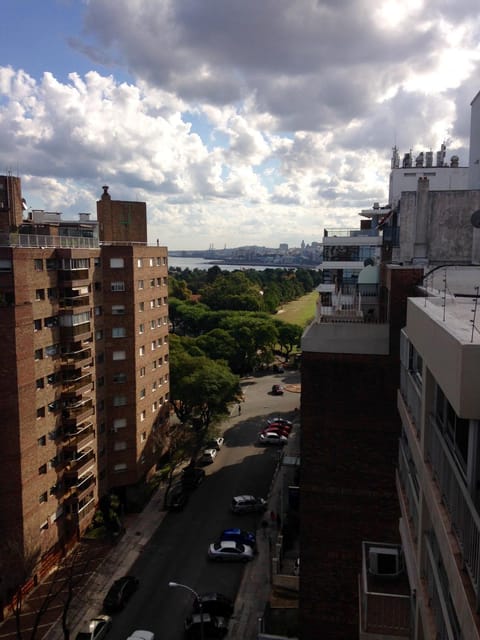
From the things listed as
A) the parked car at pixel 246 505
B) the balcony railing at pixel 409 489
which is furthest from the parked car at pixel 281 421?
the balcony railing at pixel 409 489

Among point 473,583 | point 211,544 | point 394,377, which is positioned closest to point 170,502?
point 211,544

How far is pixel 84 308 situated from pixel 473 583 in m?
26.5

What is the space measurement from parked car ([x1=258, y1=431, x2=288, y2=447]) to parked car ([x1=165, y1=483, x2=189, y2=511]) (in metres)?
9.39

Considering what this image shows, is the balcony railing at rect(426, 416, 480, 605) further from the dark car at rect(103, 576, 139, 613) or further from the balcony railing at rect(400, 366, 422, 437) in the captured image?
the dark car at rect(103, 576, 139, 613)

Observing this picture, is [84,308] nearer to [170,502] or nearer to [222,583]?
[170,502]

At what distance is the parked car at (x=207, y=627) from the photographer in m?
22.0

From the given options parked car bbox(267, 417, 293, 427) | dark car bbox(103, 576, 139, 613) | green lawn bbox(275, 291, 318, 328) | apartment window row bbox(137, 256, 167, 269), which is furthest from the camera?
green lawn bbox(275, 291, 318, 328)

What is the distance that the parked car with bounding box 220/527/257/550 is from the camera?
28641mm

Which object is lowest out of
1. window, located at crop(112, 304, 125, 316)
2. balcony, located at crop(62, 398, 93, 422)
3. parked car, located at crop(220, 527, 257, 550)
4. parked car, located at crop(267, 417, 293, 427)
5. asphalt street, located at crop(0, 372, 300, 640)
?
asphalt street, located at crop(0, 372, 300, 640)

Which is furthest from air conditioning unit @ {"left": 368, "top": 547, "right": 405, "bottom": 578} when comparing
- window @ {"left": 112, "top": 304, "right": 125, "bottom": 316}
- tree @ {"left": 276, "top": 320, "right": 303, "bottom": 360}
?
tree @ {"left": 276, "top": 320, "right": 303, "bottom": 360}

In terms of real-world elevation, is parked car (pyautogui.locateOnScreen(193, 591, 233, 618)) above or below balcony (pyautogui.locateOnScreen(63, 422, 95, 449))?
below

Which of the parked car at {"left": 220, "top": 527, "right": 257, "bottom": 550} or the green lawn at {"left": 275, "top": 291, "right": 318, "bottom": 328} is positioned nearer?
the parked car at {"left": 220, "top": 527, "right": 257, "bottom": 550}

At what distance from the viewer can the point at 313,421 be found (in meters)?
17.1

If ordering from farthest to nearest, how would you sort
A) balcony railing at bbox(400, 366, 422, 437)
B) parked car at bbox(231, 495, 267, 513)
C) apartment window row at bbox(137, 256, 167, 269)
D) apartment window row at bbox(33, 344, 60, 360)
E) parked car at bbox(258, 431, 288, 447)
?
parked car at bbox(258, 431, 288, 447), apartment window row at bbox(137, 256, 167, 269), parked car at bbox(231, 495, 267, 513), apartment window row at bbox(33, 344, 60, 360), balcony railing at bbox(400, 366, 422, 437)
